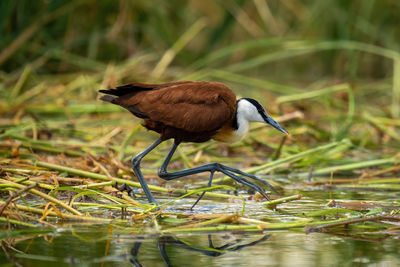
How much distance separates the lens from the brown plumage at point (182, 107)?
4242 mm

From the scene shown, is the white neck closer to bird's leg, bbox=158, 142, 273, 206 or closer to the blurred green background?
bird's leg, bbox=158, 142, 273, 206

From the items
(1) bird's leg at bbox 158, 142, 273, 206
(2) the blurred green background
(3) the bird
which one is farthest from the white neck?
(2) the blurred green background

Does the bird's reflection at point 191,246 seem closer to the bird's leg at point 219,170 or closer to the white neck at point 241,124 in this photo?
the bird's leg at point 219,170

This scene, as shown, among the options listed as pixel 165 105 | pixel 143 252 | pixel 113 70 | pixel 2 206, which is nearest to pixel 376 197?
pixel 165 105

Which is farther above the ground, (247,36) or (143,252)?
(247,36)

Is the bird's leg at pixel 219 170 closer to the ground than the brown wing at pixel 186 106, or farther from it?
closer to the ground

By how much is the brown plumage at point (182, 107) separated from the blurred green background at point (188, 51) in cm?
208

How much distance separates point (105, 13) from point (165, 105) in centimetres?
509

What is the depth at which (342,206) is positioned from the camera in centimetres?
433

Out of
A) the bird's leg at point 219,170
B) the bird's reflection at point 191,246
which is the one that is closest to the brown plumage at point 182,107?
the bird's leg at point 219,170

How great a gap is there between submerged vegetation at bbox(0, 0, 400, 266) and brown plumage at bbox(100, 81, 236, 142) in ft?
1.35

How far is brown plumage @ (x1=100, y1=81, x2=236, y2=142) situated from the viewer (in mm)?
4242

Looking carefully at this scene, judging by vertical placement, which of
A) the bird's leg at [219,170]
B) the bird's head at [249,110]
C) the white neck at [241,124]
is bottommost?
the bird's leg at [219,170]

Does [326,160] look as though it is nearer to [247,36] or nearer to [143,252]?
[143,252]
